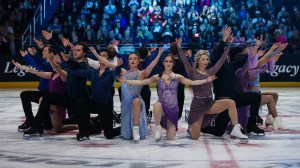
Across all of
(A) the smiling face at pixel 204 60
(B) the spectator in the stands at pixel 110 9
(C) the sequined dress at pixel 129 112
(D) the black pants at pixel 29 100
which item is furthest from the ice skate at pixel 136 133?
(B) the spectator in the stands at pixel 110 9

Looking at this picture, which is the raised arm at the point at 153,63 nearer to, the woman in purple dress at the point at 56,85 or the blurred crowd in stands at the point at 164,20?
the woman in purple dress at the point at 56,85

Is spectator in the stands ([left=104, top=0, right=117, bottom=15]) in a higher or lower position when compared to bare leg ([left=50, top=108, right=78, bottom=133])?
higher

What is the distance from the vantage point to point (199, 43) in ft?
62.3

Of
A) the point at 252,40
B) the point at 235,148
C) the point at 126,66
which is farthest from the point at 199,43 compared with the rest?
the point at 235,148

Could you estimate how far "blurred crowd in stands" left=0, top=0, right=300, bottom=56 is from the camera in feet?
63.9

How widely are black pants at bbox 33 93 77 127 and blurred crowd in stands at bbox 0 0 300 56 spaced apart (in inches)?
434

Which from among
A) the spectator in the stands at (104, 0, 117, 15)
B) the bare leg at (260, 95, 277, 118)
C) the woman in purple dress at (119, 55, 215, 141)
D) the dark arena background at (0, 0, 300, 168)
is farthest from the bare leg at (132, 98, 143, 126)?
the spectator in the stands at (104, 0, 117, 15)

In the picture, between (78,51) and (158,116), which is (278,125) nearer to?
(158,116)

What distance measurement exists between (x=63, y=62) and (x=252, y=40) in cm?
1236

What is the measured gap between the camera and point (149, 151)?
22.2 ft

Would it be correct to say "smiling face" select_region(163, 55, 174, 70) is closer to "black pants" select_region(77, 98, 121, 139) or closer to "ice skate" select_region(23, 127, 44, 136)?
"black pants" select_region(77, 98, 121, 139)

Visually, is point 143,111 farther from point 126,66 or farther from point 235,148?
point 235,148

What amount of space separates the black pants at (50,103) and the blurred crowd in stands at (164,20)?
36.2 feet

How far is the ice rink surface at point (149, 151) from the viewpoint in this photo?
5.96 m
